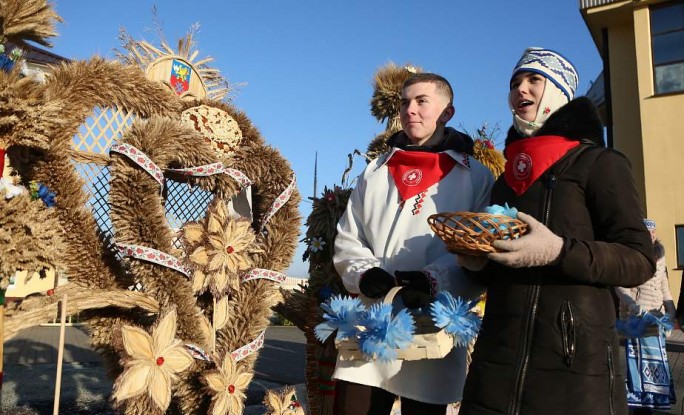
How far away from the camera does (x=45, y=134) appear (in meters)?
2.46

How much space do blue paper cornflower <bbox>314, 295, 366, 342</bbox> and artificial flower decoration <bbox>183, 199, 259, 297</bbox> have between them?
4.34 feet

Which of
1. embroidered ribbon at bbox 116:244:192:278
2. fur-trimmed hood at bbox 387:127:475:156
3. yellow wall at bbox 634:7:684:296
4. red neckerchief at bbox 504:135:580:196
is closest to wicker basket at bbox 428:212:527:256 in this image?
red neckerchief at bbox 504:135:580:196

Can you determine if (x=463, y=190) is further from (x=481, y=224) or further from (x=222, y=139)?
(x=222, y=139)

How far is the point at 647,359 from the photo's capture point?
476 cm

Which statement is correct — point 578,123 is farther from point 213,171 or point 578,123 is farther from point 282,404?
point 282,404

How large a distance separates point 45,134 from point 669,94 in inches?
536

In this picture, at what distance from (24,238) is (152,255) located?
88cm

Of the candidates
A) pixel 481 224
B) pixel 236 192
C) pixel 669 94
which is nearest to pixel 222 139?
pixel 236 192

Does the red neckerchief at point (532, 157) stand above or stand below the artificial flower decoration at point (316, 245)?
above

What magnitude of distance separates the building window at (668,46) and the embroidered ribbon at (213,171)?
12513 millimetres

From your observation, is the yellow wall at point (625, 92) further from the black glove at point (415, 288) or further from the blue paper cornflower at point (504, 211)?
the blue paper cornflower at point (504, 211)

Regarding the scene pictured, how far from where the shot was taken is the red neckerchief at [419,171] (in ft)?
7.57

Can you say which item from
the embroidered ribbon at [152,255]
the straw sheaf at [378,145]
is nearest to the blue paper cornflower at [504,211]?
the embroidered ribbon at [152,255]

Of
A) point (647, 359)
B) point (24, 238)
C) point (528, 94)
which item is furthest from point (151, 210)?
point (647, 359)
